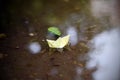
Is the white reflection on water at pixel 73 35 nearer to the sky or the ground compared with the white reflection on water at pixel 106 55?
nearer to the sky

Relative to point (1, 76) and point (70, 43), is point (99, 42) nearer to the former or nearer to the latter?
point (70, 43)

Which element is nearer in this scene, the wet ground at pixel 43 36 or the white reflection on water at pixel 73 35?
the wet ground at pixel 43 36

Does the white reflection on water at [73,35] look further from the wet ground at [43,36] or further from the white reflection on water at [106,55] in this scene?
the white reflection on water at [106,55]

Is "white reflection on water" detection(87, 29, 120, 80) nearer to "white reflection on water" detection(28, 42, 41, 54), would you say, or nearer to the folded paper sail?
the folded paper sail

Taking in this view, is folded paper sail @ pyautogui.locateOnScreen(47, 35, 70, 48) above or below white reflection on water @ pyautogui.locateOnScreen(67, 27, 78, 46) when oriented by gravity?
below

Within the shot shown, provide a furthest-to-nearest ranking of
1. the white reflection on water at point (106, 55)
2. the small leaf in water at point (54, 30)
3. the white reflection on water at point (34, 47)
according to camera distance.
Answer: the small leaf in water at point (54, 30), the white reflection on water at point (34, 47), the white reflection on water at point (106, 55)

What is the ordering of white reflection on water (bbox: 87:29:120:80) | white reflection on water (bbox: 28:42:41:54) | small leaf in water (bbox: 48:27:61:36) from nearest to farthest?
1. white reflection on water (bbox: 87:29:120:80)
2. white reflection on water (bbox: 28:42:41:54)
3. small leaf in water (bbox: 48:27:61:36)

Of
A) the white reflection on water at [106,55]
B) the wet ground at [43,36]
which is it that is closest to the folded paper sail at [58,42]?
the wet ground at [43,36]

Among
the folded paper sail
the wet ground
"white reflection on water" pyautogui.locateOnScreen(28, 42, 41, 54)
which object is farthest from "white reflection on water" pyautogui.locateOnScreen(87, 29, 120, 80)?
"white reflection on water" pyautogui.locateOnScreen(28, 42, 41, 54)

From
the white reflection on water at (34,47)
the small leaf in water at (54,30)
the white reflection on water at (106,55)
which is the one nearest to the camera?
the white reflection on water at (106,55)
